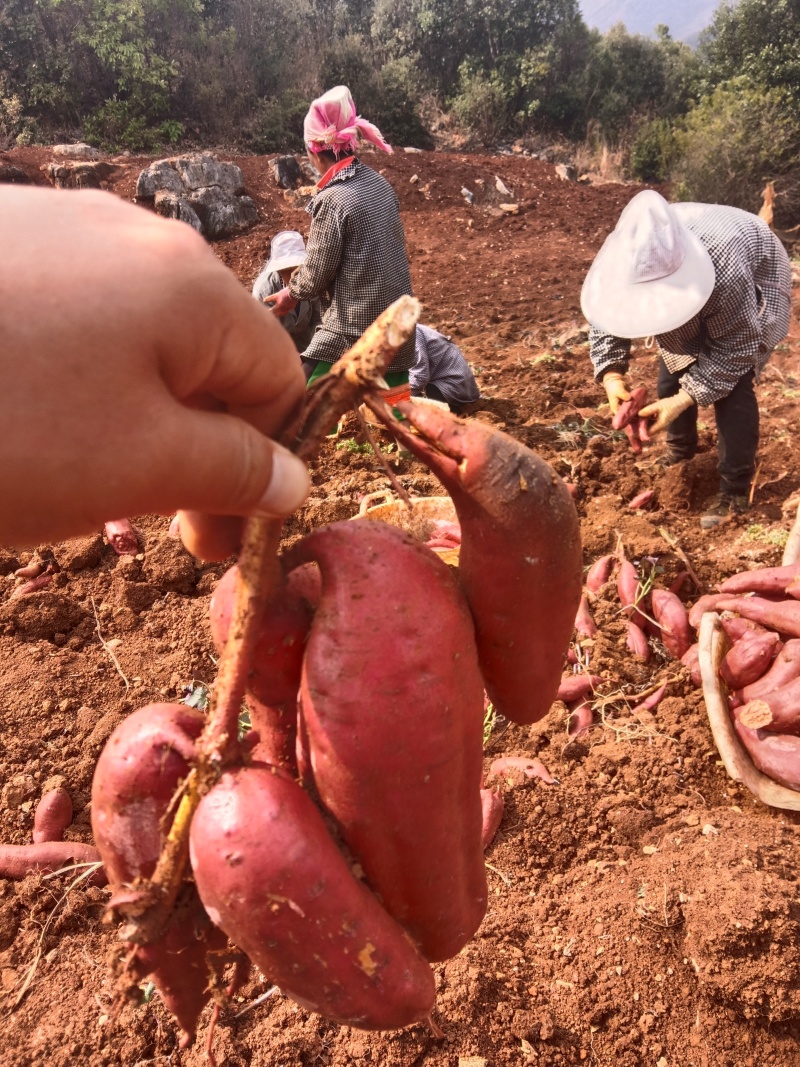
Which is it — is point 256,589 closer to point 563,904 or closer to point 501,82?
point 563,904

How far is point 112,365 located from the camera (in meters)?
0.71

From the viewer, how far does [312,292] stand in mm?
4520

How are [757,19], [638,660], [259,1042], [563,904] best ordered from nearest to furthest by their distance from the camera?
[259,1042] → [563,904] → [638,660] → [757,19]

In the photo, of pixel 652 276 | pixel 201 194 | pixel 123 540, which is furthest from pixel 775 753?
pixel 201 194

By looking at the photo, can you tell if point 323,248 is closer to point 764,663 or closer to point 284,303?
point 284,303

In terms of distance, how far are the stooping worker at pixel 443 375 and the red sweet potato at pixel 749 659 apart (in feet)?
10.8

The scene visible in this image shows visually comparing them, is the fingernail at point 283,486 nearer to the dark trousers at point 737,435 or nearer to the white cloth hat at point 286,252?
the dark trousers at point 737,435

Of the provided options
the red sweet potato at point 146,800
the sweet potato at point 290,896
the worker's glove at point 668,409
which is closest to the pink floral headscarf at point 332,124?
the worker's glove at point 668,409

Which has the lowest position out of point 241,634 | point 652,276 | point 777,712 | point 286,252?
point 777,712

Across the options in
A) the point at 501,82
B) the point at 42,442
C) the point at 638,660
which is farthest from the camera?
the point at 501,82

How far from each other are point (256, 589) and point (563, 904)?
5.08 ft

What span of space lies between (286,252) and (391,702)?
4959 mm

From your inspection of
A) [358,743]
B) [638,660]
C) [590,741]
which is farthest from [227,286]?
[638,660]

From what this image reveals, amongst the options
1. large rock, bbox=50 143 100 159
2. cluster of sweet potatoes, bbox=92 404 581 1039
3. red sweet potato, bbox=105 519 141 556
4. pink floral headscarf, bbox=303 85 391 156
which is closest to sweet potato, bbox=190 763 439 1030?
cluster of sweet potatoes, bbox=92 404 581 1039
